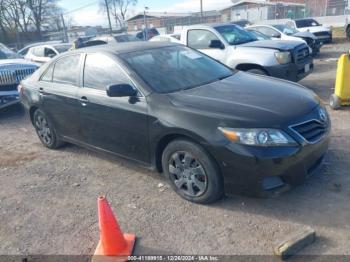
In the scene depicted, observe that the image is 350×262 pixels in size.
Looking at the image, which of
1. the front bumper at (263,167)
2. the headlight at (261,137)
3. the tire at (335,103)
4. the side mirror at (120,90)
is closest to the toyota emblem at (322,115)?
the front bumper at (263,167)

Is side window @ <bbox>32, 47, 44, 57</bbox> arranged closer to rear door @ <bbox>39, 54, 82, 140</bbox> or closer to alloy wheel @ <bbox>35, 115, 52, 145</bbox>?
alloy wheel @ <bbox>35, 115, 52, 145</bbox>

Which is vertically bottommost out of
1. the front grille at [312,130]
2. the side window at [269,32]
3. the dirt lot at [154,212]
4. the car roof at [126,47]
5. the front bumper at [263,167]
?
the dirt lot at [154,212]

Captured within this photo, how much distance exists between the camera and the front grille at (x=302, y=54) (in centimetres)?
741

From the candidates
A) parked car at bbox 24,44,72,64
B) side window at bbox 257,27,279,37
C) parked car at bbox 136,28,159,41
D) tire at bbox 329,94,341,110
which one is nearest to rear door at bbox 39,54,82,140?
tire at bbox 329,94,341,110

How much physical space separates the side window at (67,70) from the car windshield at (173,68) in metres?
0.86

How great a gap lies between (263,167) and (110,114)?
1934 mm

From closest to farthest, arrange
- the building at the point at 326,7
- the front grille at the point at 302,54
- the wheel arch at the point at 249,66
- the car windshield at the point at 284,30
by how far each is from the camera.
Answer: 1. the wheel arch at the point at 249,66
2. the front grille at the point at 302,54
3. the car windshield at the point at 284,30
4. the building at the point at 326,7

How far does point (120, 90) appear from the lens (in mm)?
3680

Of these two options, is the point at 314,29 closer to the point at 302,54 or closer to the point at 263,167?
the point at 302,54

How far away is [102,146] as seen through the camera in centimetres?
442

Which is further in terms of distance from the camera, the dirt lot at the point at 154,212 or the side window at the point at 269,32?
→ the side window at the point at 269,32

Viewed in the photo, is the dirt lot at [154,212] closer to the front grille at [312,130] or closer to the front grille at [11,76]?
the front grille at [312,130]

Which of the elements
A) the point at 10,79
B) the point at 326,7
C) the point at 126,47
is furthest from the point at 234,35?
the point at 326,7

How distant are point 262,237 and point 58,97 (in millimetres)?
3339
